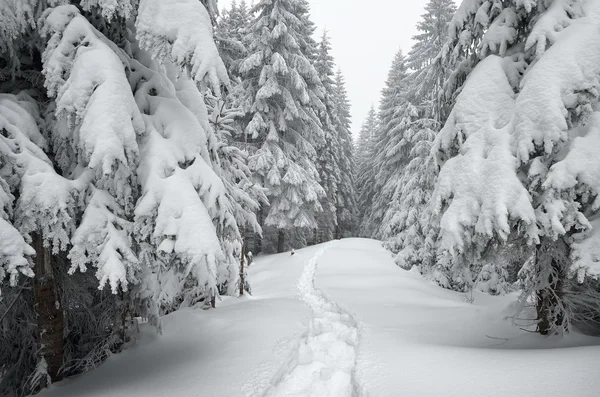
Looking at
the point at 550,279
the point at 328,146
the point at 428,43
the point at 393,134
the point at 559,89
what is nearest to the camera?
the point at 559,89

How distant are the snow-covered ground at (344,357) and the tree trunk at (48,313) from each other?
0.40 meters

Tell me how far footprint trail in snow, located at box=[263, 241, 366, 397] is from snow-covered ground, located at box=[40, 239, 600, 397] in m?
0.02

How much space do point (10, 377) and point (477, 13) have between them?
9.65 metres

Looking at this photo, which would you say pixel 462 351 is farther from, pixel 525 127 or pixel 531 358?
pixel 525 127

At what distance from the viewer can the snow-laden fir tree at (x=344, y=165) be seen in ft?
109

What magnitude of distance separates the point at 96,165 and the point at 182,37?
1.82 meters

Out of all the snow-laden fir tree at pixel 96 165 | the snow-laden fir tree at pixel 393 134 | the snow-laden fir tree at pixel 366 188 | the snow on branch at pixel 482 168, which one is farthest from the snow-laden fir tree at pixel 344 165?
the snow-laden fir tree at pixel 96 165

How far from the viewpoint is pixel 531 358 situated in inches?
169

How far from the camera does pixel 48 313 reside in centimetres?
469

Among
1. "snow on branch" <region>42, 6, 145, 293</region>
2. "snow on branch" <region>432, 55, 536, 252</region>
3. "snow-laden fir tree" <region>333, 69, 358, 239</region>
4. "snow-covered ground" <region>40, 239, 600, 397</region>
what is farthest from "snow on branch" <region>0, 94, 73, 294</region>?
"snow-laden fir tree" <region>333, 69, 358, 239</region>

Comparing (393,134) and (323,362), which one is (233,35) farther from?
(323,362)

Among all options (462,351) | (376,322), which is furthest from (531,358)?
(376,322)

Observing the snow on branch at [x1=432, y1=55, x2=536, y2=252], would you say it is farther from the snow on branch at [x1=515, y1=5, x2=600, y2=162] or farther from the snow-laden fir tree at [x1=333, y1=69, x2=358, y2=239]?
the snow-laden fir tree at [x1=333, y1=69, x2=358, y2=239]

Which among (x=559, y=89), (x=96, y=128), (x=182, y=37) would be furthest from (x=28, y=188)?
(x=559, y=89)
